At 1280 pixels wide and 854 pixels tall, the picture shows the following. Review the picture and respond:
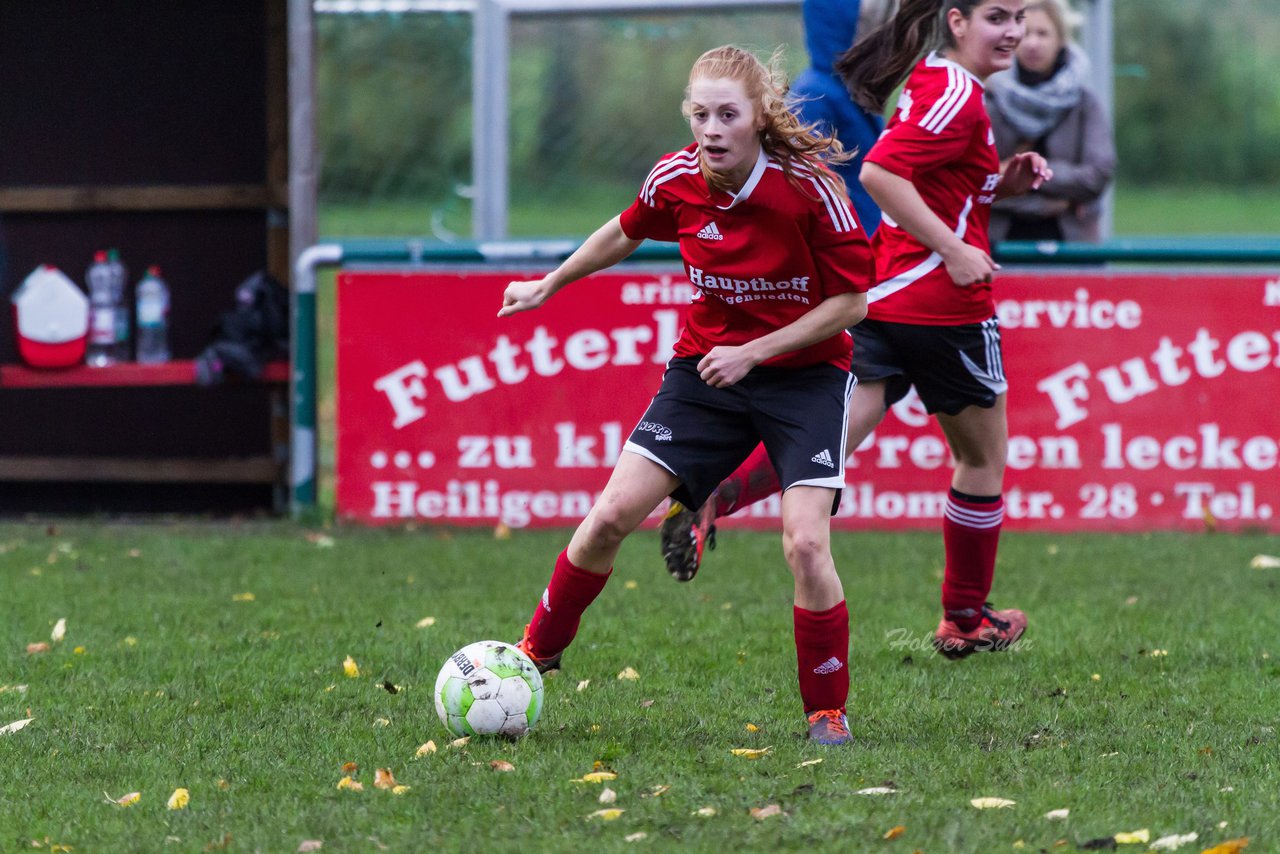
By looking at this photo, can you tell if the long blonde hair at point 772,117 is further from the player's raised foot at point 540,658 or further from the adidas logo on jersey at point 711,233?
the player's raised foot at point 540,658

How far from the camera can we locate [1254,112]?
46.1m

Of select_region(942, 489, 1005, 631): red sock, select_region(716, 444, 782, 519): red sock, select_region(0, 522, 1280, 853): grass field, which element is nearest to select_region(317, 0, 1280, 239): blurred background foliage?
select_region(716, 444, 782, 519): red sock

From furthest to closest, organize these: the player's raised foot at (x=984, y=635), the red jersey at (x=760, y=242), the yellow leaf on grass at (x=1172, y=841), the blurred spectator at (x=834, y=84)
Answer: the blurred spectator at (x=834, y=84), the player's raised foot at (x=984, y=635), the red jersey at (x=760, y=242), the yellow leaf on grass at (x=1172, y=841)

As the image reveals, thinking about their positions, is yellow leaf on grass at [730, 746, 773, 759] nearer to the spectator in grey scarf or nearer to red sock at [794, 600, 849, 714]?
red sock at [794, 600, 849, 714]

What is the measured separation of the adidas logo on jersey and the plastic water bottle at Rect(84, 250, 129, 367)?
5221 mm

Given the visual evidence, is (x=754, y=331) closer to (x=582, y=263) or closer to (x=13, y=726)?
(x=582, y=263)

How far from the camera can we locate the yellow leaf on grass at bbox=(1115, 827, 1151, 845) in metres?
3.30

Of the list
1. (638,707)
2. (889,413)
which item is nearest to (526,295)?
(638,707)

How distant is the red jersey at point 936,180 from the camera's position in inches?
185

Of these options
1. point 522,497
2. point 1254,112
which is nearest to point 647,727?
point 522,497

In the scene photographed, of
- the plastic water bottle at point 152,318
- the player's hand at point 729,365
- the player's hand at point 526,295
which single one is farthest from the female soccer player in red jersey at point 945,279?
the plastic water bottle at point 152,318

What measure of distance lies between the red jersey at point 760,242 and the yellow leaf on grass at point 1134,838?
4.72ft

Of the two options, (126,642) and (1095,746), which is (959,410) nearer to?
(1095,746)

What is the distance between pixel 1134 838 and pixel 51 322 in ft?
21.4
